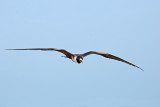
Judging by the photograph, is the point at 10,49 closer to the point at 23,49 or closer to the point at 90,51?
the point at 23,49

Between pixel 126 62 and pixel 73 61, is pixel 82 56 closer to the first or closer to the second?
pixel 73 61

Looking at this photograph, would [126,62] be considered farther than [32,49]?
Yes

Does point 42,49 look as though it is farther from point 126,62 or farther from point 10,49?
point 126,62

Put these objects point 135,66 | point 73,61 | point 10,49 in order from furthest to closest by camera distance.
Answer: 1. point 135,66
2. point 73,61
3. point 10,49

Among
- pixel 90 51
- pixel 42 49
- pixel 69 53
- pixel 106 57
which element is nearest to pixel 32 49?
pixel 42 49

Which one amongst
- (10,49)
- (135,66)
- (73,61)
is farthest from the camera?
(135,66)

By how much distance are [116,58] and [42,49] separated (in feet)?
24.9

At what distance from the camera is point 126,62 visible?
115 feet

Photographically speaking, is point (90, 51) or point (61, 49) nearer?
point (61, 49)

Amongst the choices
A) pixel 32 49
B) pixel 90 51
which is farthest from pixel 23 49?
pixel 90 51

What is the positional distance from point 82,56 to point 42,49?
10.8 feet

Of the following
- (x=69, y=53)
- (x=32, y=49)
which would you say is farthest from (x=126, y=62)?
(x=32, y=49)

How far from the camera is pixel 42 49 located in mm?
A: 30703

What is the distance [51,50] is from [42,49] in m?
0.73
